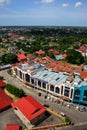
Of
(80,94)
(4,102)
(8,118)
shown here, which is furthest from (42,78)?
(8,118)

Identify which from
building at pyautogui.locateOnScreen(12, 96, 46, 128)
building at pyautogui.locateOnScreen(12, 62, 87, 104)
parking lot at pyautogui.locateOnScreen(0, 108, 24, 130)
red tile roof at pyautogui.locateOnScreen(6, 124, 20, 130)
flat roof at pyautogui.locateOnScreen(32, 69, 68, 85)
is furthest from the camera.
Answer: flat roof at pyautogui.locateOnScreen(32, 69, 68, 85)

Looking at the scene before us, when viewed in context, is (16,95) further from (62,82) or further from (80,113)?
(80,113)

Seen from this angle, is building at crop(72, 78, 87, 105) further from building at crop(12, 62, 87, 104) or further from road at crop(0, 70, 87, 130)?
road at crop(0, 70, 87, 130)

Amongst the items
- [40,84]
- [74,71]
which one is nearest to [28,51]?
[74,71]

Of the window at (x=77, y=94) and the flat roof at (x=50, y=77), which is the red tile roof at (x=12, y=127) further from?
the flat roof at (x=50, y=77)

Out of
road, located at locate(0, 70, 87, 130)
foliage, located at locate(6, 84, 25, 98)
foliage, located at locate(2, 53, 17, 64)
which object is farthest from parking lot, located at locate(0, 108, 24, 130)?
foliage, located at locate(2, 53, 17, 64)

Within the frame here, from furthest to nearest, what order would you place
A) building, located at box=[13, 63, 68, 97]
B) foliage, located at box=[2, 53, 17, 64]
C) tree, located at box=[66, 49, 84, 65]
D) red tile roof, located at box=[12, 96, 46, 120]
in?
foliage, located at box=[2, 53, 17, 64] < tree, located at box=[66, 49, 84, 65] < building, located at box=[13, 63, 68, 97] < red tile roof, located at box=[12, 96, 46, 120]

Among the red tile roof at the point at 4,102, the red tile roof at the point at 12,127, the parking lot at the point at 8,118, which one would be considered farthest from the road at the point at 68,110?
the red tile roof at the point at 12,127
